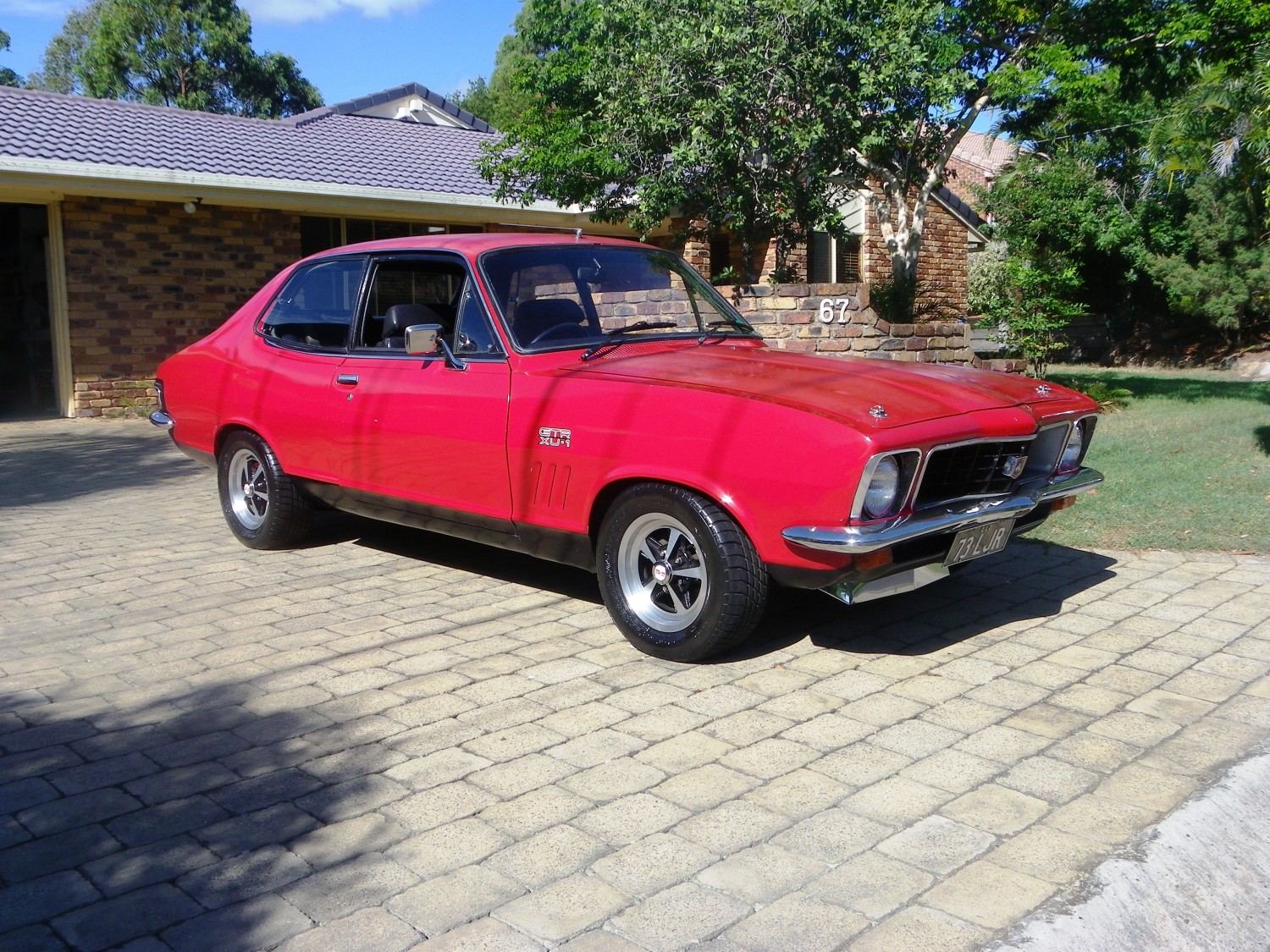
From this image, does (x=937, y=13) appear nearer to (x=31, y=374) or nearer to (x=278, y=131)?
(x=278, y=131)

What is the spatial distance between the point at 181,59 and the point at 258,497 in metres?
40.6

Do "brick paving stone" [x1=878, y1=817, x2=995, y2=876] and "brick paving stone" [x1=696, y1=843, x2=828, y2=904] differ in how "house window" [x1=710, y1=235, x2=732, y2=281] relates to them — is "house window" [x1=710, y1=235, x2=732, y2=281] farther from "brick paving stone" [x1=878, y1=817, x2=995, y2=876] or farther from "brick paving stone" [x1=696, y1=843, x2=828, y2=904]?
"brick paving stone" [x1=696, y1=843, x2=828, y2=904]

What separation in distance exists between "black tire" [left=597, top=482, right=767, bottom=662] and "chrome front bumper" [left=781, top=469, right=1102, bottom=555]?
279 millimetres

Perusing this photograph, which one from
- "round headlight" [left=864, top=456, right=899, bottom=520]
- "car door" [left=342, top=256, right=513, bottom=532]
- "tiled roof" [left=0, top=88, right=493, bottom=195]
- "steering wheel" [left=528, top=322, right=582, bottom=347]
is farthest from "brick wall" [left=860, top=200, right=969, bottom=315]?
"round headlight" [left=864, top=456, right=899, bottom=520]

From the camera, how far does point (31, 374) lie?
15.0 meters

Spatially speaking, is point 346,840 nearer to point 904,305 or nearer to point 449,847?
point 449,847

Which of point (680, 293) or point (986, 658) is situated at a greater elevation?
point (680, 293)

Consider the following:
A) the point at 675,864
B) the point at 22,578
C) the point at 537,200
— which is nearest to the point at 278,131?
the point at 537,200

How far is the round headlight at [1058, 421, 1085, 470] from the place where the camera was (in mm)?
5422

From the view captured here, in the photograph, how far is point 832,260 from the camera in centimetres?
2023

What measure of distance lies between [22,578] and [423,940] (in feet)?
14.9

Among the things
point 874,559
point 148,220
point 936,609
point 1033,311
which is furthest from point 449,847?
point 148,220

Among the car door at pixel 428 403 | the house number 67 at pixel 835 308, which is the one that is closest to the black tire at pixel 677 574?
the car door at pixel 428 403

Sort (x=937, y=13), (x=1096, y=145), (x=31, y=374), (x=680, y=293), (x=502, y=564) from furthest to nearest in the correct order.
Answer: (x=1096, y=145), (x=31, y=374), (x=937, y=13), (x=502, y=564), (x=680, y=293)
